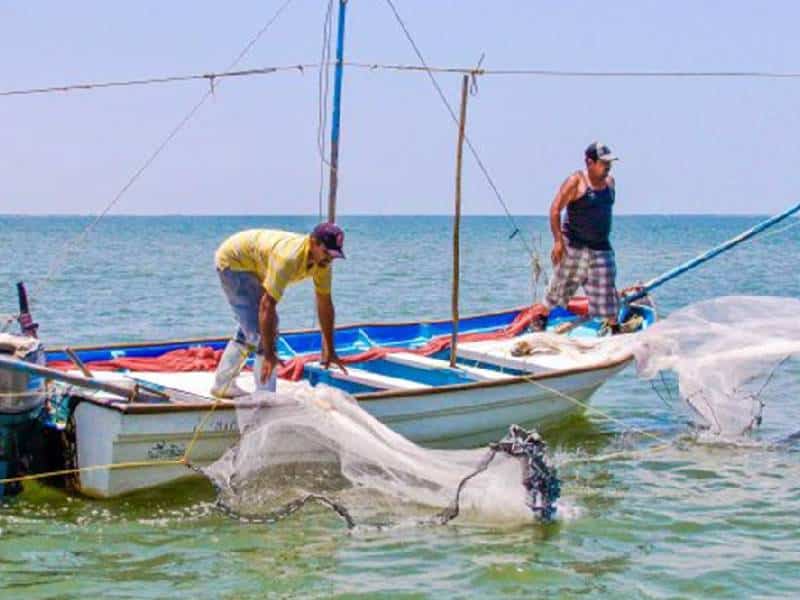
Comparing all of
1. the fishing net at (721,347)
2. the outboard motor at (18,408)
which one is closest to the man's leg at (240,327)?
the outboard motor at (18,408)

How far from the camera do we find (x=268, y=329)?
838 cm

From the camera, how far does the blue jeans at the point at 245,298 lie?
8867mm

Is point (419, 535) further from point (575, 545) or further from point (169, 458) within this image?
point (169, 458)

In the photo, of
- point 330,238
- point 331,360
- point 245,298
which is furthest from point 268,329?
point 331,360

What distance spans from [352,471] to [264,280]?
1.52 m

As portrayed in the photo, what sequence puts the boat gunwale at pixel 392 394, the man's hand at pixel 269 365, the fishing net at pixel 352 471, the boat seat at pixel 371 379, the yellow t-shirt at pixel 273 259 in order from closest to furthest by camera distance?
the fishing net at pixel 352 471, the boat gunwale at pixel 392 394, the yellow t-shirt at pixel 273 259, the man's hand at pixel 269 365, the boat seat at pixel 371 379

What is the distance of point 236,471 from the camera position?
8070mm

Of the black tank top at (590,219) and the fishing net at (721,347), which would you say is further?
the black tank top at (590,219)

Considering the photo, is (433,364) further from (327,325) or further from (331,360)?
(327,325)

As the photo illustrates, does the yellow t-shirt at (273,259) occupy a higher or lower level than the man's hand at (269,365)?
higher

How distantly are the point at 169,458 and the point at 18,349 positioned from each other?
1.19 metres

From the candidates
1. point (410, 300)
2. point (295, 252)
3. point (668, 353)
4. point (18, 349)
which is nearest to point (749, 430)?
point (668, 353)

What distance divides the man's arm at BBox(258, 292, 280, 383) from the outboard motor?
4.71ft
